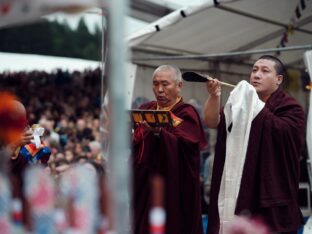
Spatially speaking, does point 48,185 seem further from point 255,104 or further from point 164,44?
point 164,44

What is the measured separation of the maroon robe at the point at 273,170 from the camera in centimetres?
384

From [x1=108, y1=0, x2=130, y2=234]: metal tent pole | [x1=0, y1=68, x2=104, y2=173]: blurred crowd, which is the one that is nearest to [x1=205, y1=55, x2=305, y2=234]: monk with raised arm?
[x1=108, y1=0, x2=130, y2=234]: metal tent pole

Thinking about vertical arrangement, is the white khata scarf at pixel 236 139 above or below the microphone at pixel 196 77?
below

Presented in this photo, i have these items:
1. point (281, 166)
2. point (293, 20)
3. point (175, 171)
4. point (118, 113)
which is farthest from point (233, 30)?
point (118, 113)

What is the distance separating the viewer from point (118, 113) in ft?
5.99

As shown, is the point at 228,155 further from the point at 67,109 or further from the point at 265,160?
the point at 67,109

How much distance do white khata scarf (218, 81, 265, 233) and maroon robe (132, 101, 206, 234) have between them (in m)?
0.41

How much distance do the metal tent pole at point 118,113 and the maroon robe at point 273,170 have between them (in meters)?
2.11

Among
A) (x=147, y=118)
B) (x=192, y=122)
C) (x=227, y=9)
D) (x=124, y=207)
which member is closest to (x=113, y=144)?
(x=124, y=207)

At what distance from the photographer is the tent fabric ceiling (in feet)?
21.9

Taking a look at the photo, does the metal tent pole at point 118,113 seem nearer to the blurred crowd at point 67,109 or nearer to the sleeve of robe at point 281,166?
the sleeve of robe at point 281,166

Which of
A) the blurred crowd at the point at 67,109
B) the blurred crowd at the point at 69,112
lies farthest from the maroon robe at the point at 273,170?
the blurred crowd at the point at 67,109

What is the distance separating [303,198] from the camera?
777cm

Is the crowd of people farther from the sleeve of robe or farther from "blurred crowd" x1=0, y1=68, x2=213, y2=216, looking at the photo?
"blurred crowd" x1=0, y1=68, x2=213, y2=216
